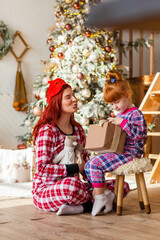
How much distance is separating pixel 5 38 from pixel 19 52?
0.34 m

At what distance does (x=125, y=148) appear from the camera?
2088 mm

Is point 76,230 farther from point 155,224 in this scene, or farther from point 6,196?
point 6,196

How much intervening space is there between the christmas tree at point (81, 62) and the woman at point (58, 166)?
215cm

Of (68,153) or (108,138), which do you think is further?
(68,153)

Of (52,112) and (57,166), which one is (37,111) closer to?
(52,112)

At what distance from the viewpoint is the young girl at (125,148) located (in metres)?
2.03

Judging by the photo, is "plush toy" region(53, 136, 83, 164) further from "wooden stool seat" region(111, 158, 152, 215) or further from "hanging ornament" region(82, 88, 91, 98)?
"hanging ornament" region(82, 88, 91, 98)

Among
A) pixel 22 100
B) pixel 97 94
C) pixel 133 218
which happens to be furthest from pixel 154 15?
pixel 22 100

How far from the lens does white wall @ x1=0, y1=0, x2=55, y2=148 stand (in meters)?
5.59

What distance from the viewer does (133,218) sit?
6.48 ft

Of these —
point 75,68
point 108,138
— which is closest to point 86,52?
point 75,68

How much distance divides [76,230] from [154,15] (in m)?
1.61

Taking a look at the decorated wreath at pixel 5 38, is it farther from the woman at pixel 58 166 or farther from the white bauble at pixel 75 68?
the woman at pixel 58 166

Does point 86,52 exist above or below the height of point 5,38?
below
